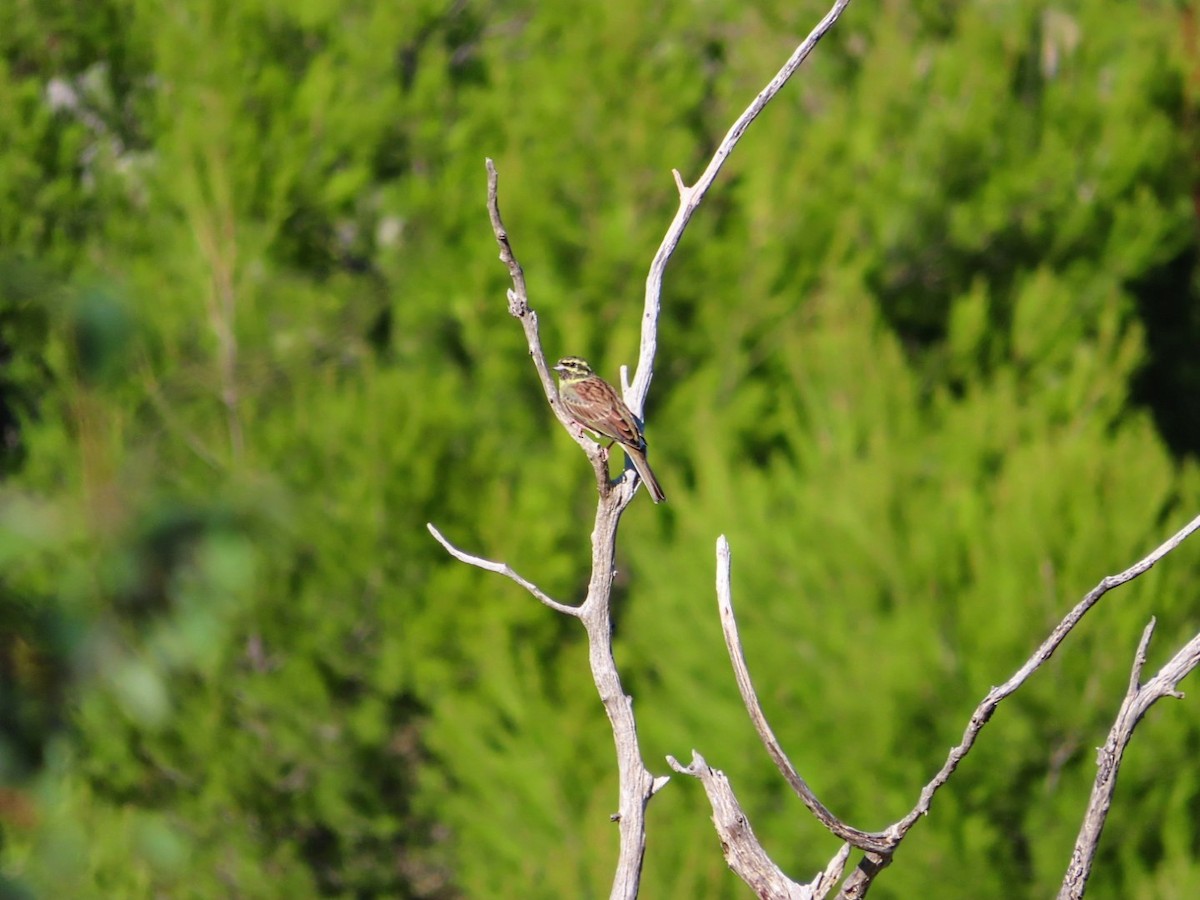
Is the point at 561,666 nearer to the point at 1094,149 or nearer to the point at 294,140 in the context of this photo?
the point at 294,140

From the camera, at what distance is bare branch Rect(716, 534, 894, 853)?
8.43 ft

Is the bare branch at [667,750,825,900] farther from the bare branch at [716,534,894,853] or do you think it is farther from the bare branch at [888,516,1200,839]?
the bare branch at [888,516,1200,839]

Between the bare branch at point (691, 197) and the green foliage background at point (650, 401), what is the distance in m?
6.72

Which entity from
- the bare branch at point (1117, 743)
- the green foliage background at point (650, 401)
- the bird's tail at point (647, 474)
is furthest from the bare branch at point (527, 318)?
the green foliage background at point (650, 401)

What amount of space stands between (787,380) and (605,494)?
40.6 ft

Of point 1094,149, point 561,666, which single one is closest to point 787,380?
point 561,666

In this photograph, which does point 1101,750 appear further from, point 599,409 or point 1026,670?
point 599,409

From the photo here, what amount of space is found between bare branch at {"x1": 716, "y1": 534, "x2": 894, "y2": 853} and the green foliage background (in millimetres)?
7277

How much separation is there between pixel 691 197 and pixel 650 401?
40.5 feet

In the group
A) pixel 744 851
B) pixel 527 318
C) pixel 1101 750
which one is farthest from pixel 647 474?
pixel 1101 750

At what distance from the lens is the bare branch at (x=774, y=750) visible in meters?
2.57

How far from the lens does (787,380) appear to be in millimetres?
15508

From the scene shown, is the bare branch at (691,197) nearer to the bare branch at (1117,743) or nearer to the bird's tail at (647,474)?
the bird's tail at (647,474)

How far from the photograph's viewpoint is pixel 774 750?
8.64 ft
